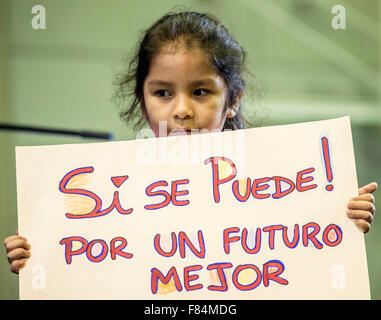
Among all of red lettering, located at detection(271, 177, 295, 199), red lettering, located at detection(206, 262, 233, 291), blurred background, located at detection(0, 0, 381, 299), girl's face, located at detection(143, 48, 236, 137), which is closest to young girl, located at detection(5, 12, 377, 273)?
girl's face, located at detection(143, 48, 236, 137)

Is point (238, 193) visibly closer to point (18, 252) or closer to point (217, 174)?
point (217, 174)

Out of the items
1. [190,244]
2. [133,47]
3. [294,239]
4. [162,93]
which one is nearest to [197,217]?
[190,244]

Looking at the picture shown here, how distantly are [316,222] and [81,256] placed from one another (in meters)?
0.35

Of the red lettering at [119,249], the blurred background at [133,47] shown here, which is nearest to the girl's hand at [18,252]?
the red lettering at [119,249]

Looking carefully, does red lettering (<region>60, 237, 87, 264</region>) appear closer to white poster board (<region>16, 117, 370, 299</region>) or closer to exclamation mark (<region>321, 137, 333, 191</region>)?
white poster board (<region>16, 117, 370, 299</region>)

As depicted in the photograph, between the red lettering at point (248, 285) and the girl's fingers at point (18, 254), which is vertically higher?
the girl's fingers at point (18, 254)

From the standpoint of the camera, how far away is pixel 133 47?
1462 millimetres

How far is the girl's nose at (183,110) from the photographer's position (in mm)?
898

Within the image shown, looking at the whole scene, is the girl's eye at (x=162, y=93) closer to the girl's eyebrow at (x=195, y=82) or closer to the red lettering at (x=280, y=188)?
the girl's eyebrow at (x=195, y=82)

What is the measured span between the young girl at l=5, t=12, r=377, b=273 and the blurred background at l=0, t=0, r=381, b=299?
46 cm

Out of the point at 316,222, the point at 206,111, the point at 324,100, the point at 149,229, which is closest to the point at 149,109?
the point at 206,111

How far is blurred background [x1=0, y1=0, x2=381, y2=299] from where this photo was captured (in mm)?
1710

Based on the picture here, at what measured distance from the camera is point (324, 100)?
2.05m

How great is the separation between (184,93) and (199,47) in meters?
0.11
